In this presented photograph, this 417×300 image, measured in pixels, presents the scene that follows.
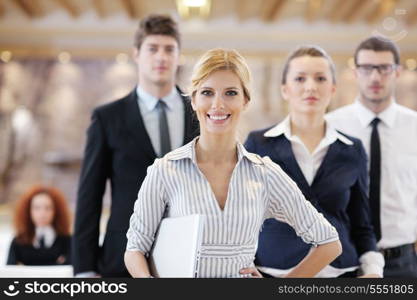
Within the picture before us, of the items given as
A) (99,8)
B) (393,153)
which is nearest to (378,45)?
(393,153)

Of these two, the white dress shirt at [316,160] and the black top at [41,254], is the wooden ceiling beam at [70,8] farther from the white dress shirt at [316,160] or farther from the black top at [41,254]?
the white dress shirt at [316,160]

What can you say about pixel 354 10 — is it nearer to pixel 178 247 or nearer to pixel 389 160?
pixel 389 160

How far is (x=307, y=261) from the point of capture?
1.98 ft

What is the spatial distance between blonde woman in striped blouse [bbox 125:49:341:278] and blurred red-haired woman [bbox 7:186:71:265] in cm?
119

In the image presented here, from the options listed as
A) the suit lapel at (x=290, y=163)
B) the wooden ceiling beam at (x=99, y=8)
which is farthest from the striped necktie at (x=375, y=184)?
the wooden ceiling beam at (x=99, y=8)

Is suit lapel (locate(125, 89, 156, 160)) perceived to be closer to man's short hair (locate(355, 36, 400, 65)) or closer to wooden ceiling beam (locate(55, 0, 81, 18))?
man's short hair (locate(355, 36, 400, 65))

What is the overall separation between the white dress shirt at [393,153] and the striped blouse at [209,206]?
0.36 meters

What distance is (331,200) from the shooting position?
2.25 feet

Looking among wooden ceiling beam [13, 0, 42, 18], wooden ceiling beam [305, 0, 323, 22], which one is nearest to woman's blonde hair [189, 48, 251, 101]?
wooden ceiling beam [305, 0, 323, 22]

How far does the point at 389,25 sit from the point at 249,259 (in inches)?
19.5

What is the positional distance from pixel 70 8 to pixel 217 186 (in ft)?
11.4

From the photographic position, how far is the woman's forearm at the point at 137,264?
545mm

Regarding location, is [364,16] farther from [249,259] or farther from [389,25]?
[249,259]

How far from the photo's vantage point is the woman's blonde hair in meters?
0.52
